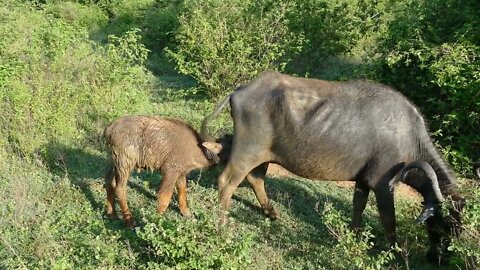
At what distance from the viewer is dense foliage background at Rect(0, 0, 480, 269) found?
4.67 metres

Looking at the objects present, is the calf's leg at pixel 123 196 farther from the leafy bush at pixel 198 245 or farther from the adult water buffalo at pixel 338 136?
the leafy bush at pixel 198 245

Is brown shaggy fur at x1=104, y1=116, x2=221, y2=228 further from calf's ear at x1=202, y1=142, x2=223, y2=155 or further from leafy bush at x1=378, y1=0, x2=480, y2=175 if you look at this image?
leafy bush at x1=378, y1=0, x2=480, y2=175

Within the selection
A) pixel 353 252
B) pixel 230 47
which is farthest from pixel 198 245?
pixel 230 47

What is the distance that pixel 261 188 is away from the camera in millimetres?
6238

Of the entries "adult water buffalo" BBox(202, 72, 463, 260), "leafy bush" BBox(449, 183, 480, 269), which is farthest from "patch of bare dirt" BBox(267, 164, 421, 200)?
"leafy bush" BBox(449, 183, 480, 269)

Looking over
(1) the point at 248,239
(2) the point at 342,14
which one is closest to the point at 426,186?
(1) the point at 248,239

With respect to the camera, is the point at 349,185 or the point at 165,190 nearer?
the point at 165,190

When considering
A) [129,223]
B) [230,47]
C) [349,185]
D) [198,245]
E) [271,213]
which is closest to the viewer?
[198,245]

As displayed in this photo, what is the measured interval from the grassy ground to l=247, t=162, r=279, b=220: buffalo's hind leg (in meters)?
0.12

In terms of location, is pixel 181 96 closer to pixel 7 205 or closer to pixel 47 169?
pixel 47 169

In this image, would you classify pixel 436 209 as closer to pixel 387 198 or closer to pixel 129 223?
pixel 387 198

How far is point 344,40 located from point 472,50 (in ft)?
12.0

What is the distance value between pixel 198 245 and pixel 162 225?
1.38ft

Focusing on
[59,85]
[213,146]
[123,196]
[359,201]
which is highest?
[213,146]
